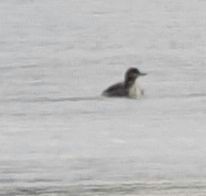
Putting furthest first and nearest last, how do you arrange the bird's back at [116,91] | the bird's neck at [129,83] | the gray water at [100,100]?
1. the bird's neck at [129,83]
2. the bird's back at [116,91]
3. the gray water at [100,100]

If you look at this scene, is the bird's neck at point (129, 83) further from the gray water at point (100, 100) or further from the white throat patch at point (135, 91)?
the gray water at point (100, 100)

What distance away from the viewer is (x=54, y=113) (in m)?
11.1

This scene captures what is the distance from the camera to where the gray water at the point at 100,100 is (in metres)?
7.94

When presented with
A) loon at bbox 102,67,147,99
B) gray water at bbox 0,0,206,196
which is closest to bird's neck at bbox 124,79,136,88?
loon at bbox 102,67,147,99

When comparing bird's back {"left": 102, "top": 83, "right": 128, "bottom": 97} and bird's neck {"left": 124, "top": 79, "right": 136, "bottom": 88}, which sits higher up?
bird's neck {"left": 124, "top": 79, "right": 136, "bottom": 88}

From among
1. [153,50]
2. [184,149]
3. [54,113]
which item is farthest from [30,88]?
[184,149]

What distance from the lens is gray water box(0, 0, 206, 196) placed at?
7941 mm

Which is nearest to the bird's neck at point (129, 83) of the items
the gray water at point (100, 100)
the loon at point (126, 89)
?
the loon at point (126, 89)

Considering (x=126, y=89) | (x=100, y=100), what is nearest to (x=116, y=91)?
(x=126, y=89)

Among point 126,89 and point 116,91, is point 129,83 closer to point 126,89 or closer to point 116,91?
point 126,89

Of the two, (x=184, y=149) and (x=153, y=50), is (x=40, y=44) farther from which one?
(x=184, y=149)

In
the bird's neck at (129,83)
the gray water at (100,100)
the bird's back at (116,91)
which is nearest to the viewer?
the gray water at (100,100)

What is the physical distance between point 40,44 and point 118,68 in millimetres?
2031

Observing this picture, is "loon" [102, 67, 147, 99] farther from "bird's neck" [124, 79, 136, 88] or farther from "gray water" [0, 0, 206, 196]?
"gray water" [0, 0, 206, 196]
